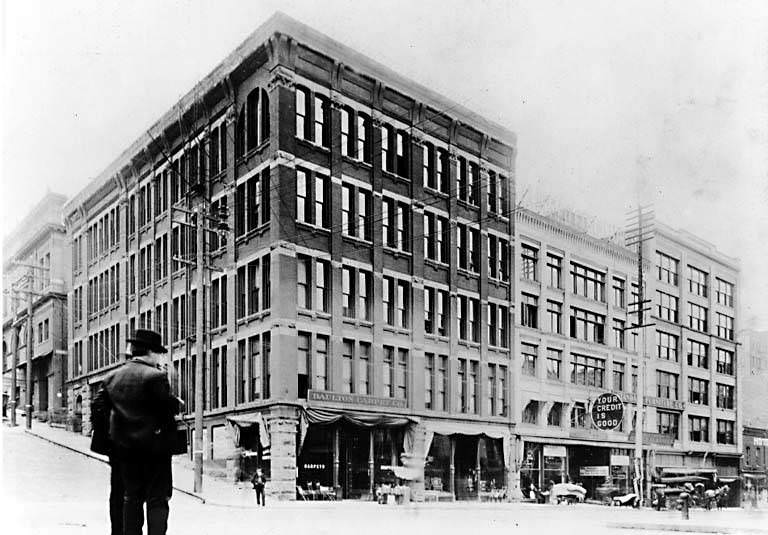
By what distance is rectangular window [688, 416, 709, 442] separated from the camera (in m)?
16.6

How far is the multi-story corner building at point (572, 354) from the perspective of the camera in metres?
16.3

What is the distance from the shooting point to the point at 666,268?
53.9 ft

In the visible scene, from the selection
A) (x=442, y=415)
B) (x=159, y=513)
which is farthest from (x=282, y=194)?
(x=159, y=513)

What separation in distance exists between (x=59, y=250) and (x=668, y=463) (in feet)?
38.4

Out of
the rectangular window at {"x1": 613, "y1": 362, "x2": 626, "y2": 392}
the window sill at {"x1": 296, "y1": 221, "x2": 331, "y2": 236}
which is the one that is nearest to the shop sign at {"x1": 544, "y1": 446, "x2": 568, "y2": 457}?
the rectangular window at {"x1": 613, "y1": 362, "x2": 626, "y2": 392}

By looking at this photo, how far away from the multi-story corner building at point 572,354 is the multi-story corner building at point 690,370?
1.62 feet

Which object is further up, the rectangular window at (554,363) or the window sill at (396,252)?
Result: the window sill at (396,252)

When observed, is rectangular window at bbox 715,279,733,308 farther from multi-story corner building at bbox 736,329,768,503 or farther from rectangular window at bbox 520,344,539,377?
rectangular window at bbox 520,344,539,377

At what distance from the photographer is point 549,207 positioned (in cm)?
1547

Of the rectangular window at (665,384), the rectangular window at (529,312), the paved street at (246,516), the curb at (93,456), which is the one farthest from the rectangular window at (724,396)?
the curb at (93,456)

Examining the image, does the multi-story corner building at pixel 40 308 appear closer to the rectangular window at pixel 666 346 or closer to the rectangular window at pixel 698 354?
the rectangular window at pixel 666 346

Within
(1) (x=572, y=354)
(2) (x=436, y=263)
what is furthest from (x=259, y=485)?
(1) (x=572, y=354)

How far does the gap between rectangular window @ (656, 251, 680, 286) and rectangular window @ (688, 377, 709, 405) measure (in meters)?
1.89

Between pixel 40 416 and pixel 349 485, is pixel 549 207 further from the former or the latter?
pixel 40 416
